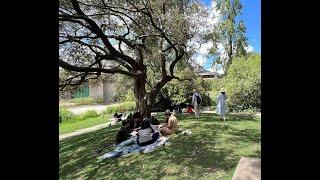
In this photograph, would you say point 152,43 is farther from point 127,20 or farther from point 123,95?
point 123,95

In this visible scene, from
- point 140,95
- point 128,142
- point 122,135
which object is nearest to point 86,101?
point 140,95

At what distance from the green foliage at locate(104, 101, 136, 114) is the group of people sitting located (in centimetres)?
609

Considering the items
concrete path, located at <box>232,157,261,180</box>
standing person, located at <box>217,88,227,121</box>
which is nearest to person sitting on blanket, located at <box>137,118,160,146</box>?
concrete path, located at <box>232,157,261,180</box>

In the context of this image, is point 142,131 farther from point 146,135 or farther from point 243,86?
point 243,86

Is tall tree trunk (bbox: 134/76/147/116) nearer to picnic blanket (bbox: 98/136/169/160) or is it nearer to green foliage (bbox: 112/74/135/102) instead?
picnic blanket (bbox: 98/136/169/160)

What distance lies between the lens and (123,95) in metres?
13.6

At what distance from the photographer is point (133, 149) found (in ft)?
17.8

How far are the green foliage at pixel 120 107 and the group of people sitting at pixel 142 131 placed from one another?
6.09 m

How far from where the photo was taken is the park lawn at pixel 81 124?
9.91 metres

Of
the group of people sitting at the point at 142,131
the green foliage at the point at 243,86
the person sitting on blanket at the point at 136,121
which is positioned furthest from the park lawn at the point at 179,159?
the green foliage at the point at 243,86
